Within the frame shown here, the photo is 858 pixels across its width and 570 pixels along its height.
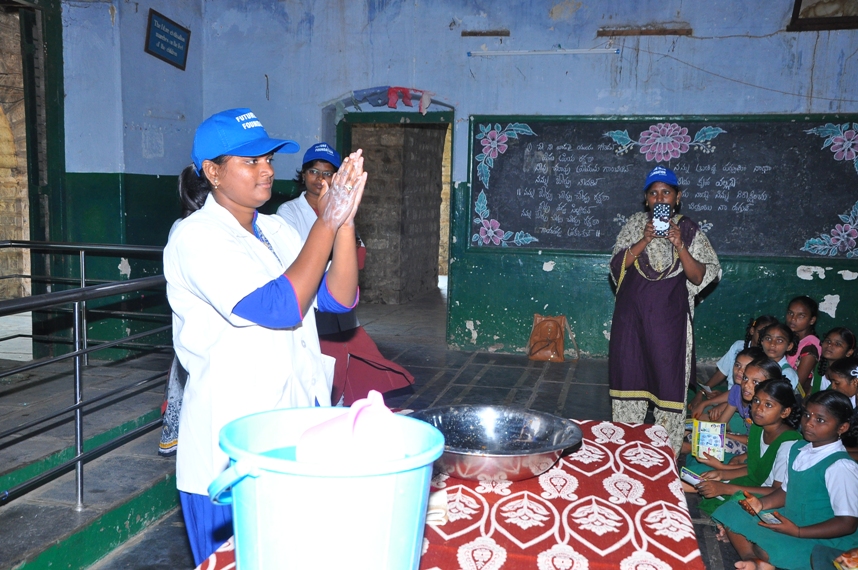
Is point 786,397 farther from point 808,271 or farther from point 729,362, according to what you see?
point 808,271

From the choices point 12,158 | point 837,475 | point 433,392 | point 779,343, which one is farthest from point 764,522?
point 12,158

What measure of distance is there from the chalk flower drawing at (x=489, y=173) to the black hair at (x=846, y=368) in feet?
9.67

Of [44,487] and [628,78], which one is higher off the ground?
[628,78]

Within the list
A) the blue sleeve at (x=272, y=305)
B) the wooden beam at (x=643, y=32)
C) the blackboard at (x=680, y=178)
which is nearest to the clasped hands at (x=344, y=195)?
the blue sleeve at (x=272, y=305)

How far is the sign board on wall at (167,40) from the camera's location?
544 cm

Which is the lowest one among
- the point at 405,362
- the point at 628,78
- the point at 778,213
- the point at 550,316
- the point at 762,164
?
the point at 405,362

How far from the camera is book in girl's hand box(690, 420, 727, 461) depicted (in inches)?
133

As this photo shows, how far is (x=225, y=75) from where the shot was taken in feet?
21.0

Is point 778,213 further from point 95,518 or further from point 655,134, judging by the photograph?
point 95,518

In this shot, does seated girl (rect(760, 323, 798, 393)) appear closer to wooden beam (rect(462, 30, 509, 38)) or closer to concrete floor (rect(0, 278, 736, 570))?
concrete floor (rect(0, 278, 736, 570))

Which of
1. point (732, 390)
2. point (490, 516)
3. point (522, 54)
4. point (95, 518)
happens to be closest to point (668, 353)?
point (732, 390)

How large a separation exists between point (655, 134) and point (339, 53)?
2.78 meters

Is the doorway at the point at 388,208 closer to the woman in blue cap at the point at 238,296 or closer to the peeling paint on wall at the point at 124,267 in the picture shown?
the peeling paint on wall at the point at 124,267

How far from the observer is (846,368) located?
11.6 ft
